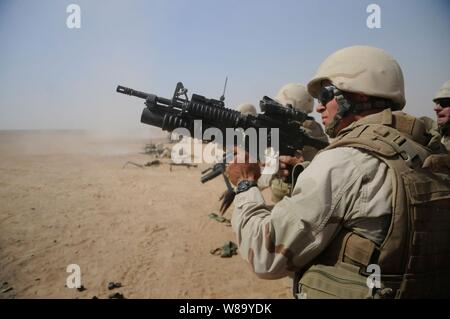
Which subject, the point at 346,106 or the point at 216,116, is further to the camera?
the point at 216,116

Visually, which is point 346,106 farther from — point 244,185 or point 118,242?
point 118,242

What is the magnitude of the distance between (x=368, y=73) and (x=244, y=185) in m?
1.17

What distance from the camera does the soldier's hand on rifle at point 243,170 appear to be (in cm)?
259

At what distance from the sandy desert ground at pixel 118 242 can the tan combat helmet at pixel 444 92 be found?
160 inches

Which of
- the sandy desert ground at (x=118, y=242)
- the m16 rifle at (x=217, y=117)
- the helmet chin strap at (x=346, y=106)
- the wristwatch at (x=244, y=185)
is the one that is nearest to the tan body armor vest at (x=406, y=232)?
the helmet chin strap at (x=346, y=106)

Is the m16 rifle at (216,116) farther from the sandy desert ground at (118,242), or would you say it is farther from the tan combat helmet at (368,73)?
the sandy desert ground at (118,242)

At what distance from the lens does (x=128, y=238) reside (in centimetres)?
686

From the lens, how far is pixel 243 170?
8.63 ft

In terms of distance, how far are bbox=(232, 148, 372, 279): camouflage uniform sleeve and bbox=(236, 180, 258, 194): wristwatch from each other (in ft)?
1.44

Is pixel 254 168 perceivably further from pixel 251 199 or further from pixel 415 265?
pixel 415 265

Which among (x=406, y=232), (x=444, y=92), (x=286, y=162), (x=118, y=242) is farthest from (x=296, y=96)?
(x=406, y=232)

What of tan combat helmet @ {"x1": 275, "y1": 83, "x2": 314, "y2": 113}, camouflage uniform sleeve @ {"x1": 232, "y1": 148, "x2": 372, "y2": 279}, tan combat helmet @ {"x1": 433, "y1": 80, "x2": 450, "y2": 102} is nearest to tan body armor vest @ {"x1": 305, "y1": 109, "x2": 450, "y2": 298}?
camouflage uniform sleeve @ {"x1": 232, "y1": 148, "x2": 372, "y2": 279}
